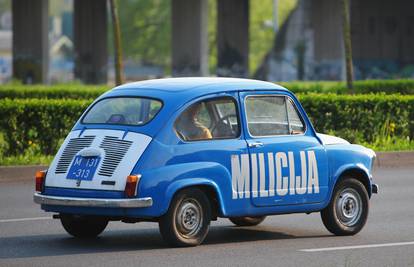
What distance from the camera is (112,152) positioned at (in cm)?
1230

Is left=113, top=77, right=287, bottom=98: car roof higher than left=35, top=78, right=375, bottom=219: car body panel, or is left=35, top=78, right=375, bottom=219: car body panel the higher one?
left=113, top=77, right=287, bottom=98: car roof

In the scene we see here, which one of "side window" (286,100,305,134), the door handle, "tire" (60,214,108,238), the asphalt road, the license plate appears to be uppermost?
"side window" (286,100,305,134)

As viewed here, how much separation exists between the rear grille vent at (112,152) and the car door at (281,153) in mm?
1330

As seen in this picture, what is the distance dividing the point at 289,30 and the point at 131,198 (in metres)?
62.9

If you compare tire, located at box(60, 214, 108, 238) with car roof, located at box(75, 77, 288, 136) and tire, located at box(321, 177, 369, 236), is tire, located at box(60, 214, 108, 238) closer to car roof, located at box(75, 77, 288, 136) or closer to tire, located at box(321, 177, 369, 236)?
car roof, located at box(75, 77, 288, 136)

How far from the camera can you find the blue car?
12.1 meters

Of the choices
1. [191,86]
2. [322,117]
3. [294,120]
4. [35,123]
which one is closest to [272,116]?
[294,120]

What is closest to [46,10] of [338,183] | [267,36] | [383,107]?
[383,107]

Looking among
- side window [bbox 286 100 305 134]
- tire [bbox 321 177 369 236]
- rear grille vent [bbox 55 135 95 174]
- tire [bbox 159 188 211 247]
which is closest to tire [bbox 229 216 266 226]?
tire [bbox 321 177 369 236]

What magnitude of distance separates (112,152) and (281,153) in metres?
1.80

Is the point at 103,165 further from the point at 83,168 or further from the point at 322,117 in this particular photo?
the point at 322,117

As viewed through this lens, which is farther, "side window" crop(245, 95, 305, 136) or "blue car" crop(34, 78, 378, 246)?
"side window" crop(245, 95, 305, 136)

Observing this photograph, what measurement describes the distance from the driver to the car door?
0.49 m

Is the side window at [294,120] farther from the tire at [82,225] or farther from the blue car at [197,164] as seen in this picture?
the tire at [82,225]
